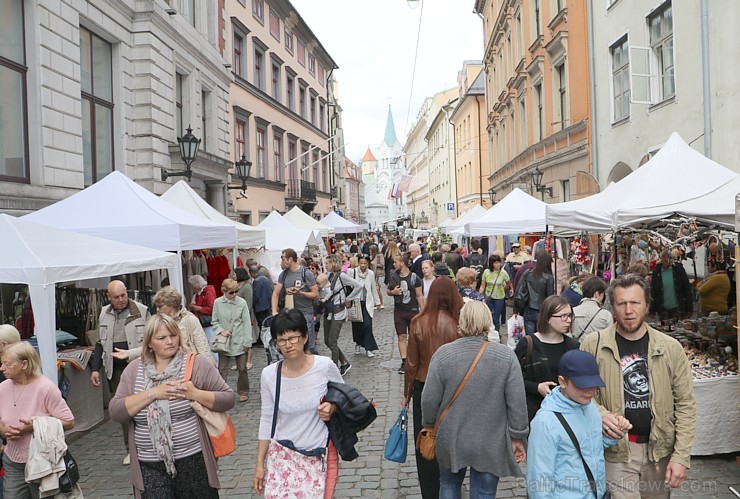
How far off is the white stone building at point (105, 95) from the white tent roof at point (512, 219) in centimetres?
762

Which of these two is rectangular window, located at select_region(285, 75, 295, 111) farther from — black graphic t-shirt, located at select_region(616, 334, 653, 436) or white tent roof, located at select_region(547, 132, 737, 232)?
black graphic t-shirt, located at select_region(616, 334, 653, 436)

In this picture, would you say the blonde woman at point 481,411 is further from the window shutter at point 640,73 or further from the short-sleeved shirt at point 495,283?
the window shutter at point 640,73

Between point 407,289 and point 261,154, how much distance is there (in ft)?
67.9

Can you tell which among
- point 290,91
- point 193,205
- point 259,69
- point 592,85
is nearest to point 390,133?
point 290,91

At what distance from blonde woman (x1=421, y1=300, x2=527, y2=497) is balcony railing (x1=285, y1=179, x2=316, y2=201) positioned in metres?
28.9

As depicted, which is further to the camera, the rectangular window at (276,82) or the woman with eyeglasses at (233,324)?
the rectangular window at (276,82)

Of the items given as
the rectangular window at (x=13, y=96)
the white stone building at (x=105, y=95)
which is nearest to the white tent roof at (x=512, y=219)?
the white stone building at (x=105, y=95)

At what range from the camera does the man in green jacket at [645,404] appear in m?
3.37

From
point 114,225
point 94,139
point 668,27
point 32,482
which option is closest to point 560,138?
point 668,27

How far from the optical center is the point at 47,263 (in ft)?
18.9

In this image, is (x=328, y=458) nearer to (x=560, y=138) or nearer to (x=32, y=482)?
(x=32, y=482)

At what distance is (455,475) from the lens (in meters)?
3.89

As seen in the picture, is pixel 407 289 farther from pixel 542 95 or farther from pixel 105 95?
pixel 542 95

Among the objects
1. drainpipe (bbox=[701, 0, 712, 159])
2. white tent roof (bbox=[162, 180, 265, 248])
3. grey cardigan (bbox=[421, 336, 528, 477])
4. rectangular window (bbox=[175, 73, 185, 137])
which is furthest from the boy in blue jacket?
rectangular window (bbox=[175, 73, 185, 137])
